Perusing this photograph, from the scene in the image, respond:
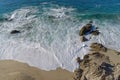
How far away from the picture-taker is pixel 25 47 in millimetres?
17172

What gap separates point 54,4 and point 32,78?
12439mm

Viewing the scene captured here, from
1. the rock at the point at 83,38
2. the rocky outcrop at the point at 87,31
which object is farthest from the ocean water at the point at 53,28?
the rocky outcrop at the point at 87,31

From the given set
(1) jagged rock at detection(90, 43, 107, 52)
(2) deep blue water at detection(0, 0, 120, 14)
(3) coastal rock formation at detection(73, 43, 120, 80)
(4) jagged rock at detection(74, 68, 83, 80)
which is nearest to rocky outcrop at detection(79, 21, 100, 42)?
(1) jagged rock at detection(90, 43, 107, 52)

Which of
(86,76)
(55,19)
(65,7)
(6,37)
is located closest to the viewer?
(86,76)

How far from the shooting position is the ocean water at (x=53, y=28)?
53.4 feet

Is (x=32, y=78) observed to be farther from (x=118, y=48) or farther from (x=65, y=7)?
(x=65, y=7)

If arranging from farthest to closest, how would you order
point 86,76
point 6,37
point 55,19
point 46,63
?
point 55,19
point 6,37
point 46,63
point 86,76

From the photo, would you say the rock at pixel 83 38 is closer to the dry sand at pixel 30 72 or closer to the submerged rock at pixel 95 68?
the submerged rock at pixel 95 68

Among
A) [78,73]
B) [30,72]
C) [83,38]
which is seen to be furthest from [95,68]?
[83,38]

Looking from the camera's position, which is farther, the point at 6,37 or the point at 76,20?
the point at 76,20

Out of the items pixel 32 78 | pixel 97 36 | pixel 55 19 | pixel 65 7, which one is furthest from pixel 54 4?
pixel 32 78

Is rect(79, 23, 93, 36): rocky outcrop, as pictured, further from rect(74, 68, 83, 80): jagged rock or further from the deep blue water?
rect(74, 68, 83, 80): jagged rock

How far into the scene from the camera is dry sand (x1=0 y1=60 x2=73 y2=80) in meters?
13.8

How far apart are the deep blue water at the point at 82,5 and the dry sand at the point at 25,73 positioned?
376 inches
